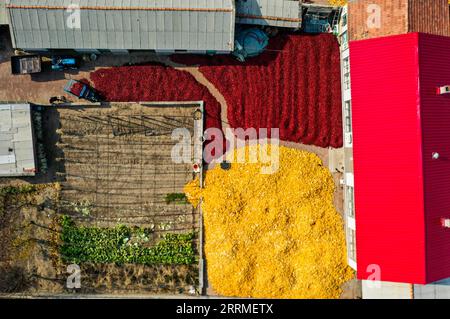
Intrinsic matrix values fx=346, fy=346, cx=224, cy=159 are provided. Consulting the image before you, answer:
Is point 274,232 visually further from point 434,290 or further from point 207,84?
point 207,84

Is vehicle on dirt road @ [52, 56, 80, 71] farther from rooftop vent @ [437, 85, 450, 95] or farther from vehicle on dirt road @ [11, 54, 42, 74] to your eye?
rooftop vent @ [437, 85, 450, 95]

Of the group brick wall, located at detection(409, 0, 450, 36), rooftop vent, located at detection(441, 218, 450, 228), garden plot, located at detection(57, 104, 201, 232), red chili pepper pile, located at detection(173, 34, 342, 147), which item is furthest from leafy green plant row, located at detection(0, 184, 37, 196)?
brick wall, located at detection(409, 0, 450, 36)

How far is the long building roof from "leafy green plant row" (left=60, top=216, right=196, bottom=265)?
63.0ft

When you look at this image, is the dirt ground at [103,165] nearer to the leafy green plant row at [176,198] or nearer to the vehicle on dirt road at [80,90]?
the leafy green plant row at [176,198]

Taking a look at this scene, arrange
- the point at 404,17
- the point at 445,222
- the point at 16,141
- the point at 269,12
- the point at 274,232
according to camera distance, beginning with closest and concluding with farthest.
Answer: the point at 445,222 < the point at 404,17 < the point at 16,141 < the point at 269,12 < the point at 274,232

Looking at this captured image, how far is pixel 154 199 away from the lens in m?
38.3

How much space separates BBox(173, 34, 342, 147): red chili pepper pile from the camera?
37.9m

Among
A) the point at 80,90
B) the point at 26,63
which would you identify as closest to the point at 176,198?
the point at 80,90

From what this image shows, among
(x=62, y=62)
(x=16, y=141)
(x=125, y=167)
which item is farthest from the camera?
(x=125, y=167)

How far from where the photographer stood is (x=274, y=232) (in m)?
37.5

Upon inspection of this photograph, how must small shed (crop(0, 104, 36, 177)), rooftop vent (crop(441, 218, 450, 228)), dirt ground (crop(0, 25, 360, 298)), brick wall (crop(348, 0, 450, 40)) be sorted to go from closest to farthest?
1. rooftop vent (crop(441, 218, 450, 228))
2. brick wall (crop(348, 0, 450, 40))
3. small shed (crop(0, 104, 36, 177))
4. dirt ground (crop(0, 25, 360, 298))

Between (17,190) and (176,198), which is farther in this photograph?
(176,198)

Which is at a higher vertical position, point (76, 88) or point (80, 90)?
point (76, 88)

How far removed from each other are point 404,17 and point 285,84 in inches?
502
